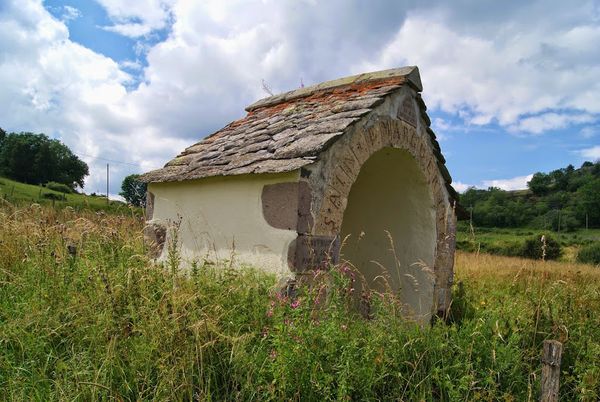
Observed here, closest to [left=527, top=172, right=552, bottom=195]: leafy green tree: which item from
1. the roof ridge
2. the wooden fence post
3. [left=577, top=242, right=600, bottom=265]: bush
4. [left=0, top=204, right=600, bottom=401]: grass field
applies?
[left=577, top=242, right=600, bottom=265]: bush

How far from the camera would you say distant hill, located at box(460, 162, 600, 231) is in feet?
126

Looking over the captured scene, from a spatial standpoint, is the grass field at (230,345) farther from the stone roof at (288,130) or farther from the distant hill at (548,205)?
the distant hill at (548,205)

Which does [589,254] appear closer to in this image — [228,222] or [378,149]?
[378,149]

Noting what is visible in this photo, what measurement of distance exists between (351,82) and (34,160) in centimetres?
4067

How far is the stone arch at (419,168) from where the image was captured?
382 centimetres

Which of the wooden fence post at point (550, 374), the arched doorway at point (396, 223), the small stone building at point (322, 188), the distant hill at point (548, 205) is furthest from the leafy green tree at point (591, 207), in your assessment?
the wooden fence post at point (550, 374)

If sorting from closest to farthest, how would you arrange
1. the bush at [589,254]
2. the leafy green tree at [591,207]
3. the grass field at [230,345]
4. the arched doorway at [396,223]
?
the grass field at [230,345]
the arched doorway at [396,223]
the bush at [589,254]
the leafy green tree at [591,207]

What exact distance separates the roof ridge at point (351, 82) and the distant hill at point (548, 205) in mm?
32335

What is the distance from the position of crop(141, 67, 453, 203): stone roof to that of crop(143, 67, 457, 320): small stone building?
2 cm

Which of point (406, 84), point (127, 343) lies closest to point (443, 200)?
point (406, 84)

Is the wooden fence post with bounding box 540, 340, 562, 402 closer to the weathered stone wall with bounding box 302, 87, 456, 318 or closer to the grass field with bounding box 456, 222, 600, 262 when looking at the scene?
the weathered stone wall with bounding box 302, 87, 456, 318

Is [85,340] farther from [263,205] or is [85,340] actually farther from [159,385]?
[263,205]

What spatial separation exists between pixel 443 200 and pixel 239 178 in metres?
2.79

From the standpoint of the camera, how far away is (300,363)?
239cm
